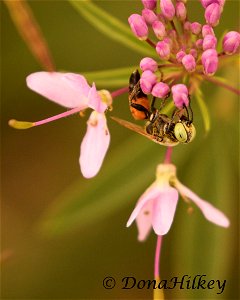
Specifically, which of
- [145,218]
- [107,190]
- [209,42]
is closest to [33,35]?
[209,42]

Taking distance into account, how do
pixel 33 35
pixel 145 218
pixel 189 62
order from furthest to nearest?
pixel 145 218 < pixel 189 62 < pixel 33 35

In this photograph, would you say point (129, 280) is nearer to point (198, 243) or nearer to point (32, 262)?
point (32, 262)

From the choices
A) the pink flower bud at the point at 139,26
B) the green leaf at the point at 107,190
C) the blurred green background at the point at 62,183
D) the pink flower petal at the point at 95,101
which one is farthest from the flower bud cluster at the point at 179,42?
the blurred green background at the point at 62,183

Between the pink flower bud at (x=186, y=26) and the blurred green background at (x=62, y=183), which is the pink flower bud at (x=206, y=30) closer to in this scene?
the pink flower bud at (x=186, y=26)

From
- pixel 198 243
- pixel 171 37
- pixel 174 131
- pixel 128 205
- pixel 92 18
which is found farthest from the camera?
pixel 128 205

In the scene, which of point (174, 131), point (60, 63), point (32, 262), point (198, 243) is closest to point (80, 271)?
point (32, 262)

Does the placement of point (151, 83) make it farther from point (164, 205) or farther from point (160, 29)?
point (164, 205)
